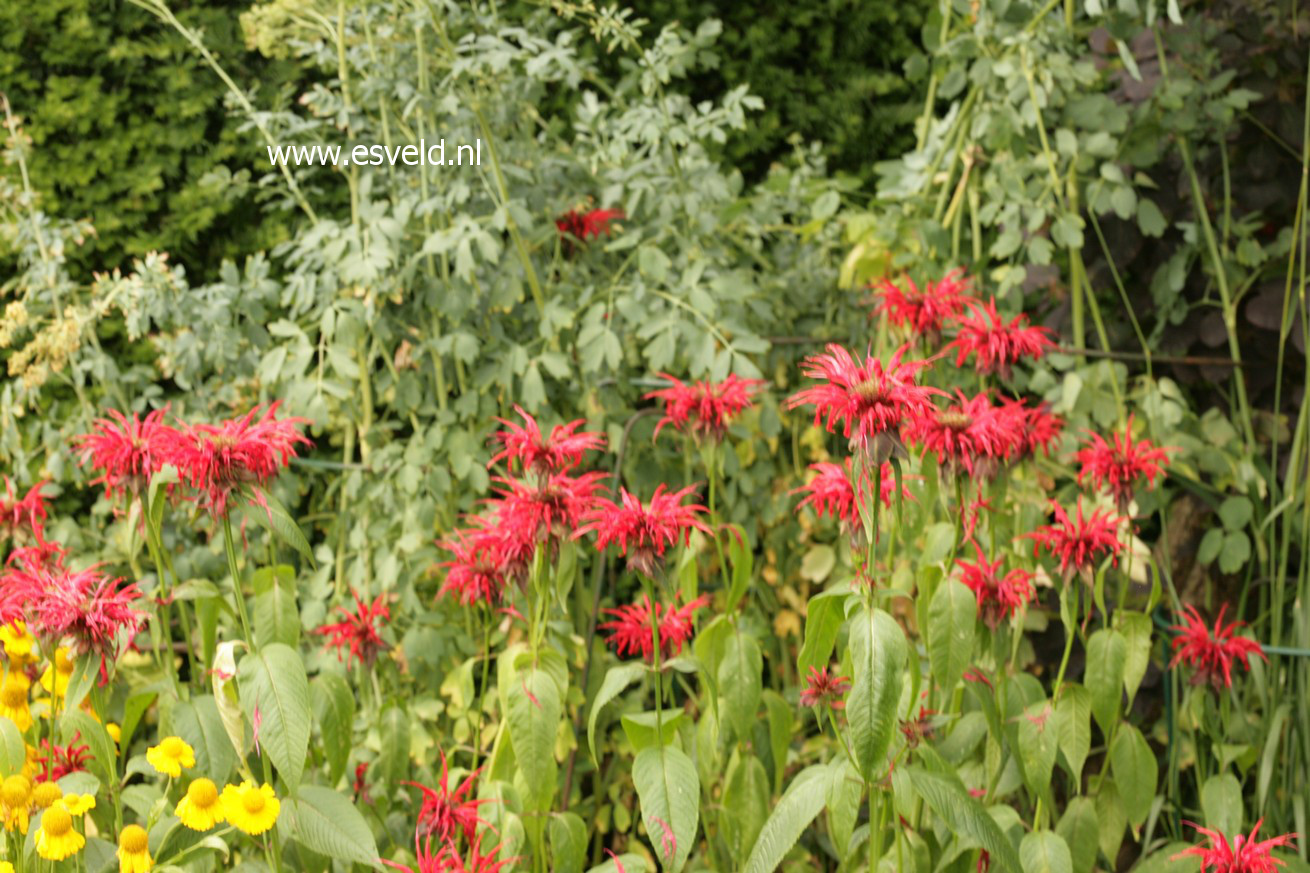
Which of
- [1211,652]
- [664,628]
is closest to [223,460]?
[664,628]

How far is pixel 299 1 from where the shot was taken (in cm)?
205

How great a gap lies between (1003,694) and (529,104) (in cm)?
134

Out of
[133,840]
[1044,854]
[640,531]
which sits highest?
[640,531]

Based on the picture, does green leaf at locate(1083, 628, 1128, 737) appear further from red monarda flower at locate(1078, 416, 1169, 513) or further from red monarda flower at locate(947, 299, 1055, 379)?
red monarda flower at locate(947, 299, 1055, 379)

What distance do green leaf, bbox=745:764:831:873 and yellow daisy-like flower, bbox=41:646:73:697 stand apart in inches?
27.0

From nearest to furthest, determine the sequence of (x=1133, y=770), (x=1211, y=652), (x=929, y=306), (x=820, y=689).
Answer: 1. (x=820, y=689)
2. (x=1133, y=770)
3. (x=1211, y=652)
4. (x=929, y=306)

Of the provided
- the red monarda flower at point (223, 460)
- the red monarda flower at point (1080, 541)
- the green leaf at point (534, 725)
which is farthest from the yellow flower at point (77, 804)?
the red monarda flower at point (1080, 541)

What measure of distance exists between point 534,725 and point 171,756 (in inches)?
13.0

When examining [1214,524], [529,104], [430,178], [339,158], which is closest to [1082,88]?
[1214,524]

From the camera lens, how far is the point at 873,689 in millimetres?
971

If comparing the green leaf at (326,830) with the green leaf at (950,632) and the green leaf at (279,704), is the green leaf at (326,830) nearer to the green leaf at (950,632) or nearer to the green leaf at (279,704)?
the green leaf at (279,704)

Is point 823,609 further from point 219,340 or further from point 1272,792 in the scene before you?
point 219,340

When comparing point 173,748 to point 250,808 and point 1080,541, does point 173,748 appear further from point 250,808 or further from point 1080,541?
point 1080,541

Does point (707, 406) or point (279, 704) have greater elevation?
point (707, 406)
